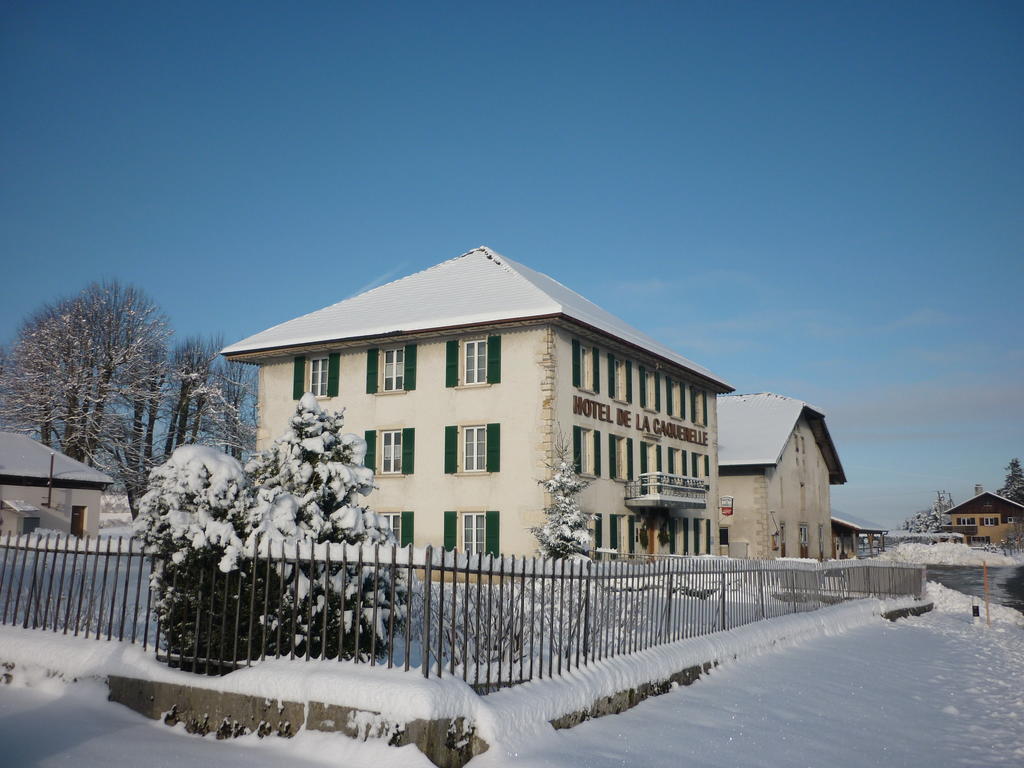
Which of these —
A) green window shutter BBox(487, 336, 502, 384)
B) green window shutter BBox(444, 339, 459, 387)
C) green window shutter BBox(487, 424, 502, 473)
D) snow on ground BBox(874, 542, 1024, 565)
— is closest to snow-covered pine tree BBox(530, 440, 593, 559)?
green window shutter BBox(487, 424, 502, 473)

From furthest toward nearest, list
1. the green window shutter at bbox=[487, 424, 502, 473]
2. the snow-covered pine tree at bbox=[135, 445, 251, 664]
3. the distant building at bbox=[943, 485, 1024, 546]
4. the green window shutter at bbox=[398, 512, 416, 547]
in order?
the distant building at bbox=[943, 485, 1024, 546] → the green window shutter at bbox=[398, 512, 416, 547] → the green window shutter at bbox=[487, 424, 502, 473] → the snow-covered pine tree at bbox=[135, 445, 251, 664]

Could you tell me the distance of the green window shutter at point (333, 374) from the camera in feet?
103

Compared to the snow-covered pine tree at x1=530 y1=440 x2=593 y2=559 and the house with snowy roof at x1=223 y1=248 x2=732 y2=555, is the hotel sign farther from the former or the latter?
the snow-covered pine tree at x1=530 y1=440 x2=593 y2=559

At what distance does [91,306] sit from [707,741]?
41.7 meters

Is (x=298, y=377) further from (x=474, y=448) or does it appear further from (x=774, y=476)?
(x=774, y=476)

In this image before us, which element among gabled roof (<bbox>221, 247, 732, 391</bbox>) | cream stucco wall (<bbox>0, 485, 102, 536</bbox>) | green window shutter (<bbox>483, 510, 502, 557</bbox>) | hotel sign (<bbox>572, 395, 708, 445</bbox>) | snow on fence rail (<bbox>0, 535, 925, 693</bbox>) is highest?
gabled roof (<bbox>221, 247, 732, 391</bbox>)

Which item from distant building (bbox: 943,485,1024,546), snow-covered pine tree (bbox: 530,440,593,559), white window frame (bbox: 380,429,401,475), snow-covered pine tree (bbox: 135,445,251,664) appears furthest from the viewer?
distant building (bbox: 943,485,1024,546)

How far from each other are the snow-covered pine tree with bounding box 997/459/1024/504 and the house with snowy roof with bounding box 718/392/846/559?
78.3 m

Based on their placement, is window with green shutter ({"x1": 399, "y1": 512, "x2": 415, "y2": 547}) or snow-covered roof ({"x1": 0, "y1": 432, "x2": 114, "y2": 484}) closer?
window with green shutter ({"x1": 399, "y1": 512, "x2": 415, "y2": 547})

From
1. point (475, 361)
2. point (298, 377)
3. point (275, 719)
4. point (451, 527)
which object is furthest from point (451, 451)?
point (275, 719)

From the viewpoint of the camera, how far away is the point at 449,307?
97.8 ft

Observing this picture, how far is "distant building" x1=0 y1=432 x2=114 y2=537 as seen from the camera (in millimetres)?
35938

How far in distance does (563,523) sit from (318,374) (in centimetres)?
1157

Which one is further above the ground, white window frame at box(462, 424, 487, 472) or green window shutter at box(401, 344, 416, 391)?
green window shutter at box(401, 344, 416, 391)
